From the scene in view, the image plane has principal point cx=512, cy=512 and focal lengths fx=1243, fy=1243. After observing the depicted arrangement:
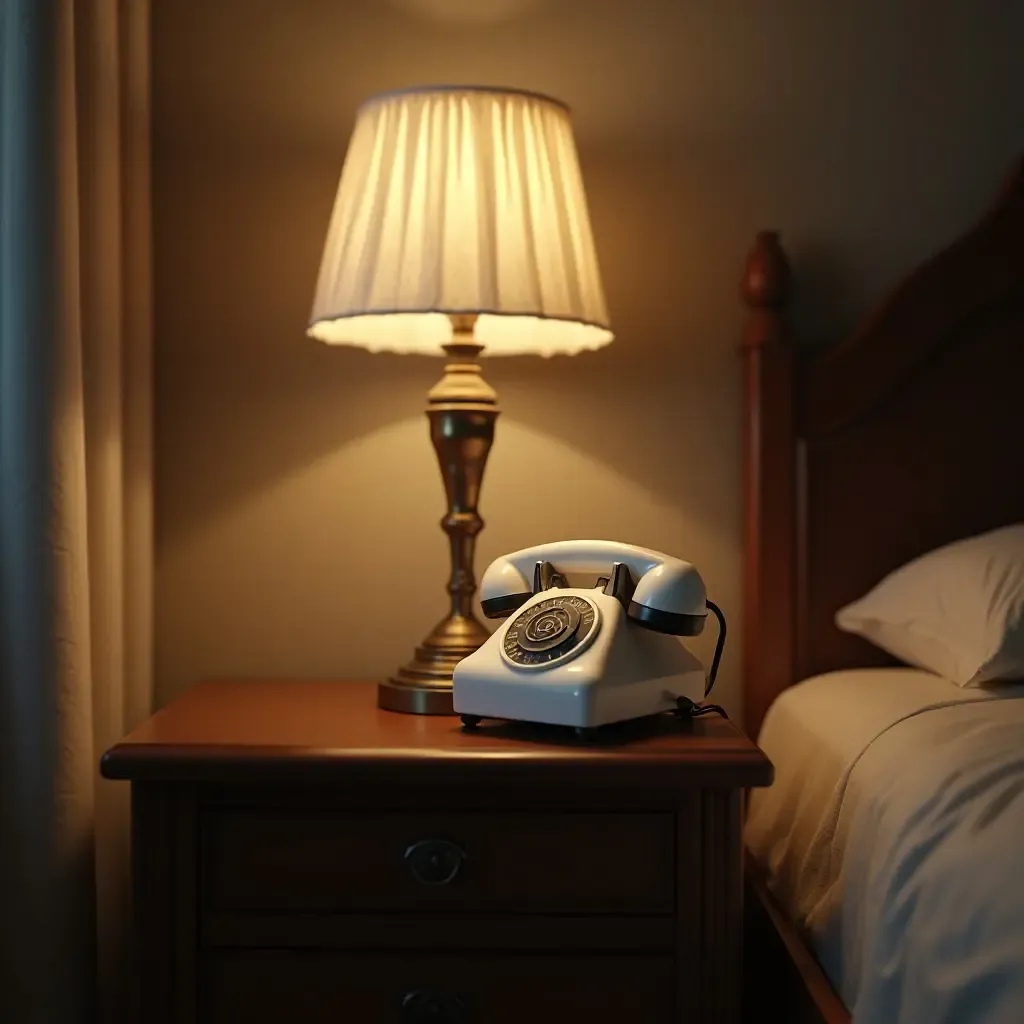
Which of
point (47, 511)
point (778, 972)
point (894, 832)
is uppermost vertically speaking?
point (47, 511)

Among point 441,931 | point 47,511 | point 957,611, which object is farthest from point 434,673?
point 957,611

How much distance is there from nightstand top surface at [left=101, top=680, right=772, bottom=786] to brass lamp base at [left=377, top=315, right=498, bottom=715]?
7 centimetres

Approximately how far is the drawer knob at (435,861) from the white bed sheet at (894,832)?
0.35 metres

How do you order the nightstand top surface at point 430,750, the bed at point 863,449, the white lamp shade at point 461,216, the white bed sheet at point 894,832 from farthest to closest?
the bed at point 863,449 < the white lamp shade at point 461,216 < the nightstand top surface at point 430,750 < the white bed sheet at point 894,832

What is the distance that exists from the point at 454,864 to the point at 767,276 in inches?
33.3

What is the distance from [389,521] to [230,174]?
1.65 feet

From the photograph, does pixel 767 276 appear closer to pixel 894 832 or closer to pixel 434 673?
pixel 434 673

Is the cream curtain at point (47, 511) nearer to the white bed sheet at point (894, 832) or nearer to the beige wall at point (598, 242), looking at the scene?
the beige wall at point (598, 242)

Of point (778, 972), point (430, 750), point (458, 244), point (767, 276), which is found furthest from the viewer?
point (767, 276)

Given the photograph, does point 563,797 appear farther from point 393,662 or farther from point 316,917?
point 393,662

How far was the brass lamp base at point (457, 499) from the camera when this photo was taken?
1369 millimetres

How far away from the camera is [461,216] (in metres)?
1.29

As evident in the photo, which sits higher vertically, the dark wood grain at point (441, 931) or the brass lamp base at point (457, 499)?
the brass lamp base at point (457, 499)

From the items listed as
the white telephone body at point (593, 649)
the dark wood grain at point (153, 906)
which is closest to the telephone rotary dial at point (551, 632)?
the white telephone body at point (593, 649)
